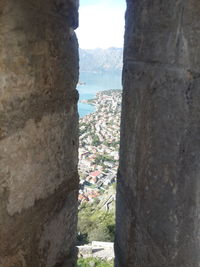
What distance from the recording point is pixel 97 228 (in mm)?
19984

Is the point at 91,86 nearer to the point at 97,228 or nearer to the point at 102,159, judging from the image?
the point at 102,159

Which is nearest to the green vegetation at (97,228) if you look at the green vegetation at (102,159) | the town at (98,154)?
the town at (98,154)

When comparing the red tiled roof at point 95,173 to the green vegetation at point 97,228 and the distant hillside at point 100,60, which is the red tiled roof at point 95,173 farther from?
the distant hillside at point 100,60

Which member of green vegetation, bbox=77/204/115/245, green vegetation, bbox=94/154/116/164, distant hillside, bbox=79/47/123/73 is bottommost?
green vegetation, bbox=94/154/116/164

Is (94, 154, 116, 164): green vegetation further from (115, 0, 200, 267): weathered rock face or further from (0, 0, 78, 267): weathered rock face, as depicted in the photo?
(115, 0, 200, 267): weathered rock face

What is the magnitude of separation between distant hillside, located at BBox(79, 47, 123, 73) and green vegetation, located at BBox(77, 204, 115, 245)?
118691 millimetres

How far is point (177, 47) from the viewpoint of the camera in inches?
41.6

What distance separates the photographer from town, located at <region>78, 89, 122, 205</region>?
34.2 metres

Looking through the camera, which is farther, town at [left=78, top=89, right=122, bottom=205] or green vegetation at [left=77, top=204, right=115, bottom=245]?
town at [left=78, top=89, right=122, bottom=205]

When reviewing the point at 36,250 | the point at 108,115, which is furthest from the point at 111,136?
the point at 36,250

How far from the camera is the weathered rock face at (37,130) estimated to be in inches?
42.6

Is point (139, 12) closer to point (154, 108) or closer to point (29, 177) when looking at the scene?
point (154, 108)

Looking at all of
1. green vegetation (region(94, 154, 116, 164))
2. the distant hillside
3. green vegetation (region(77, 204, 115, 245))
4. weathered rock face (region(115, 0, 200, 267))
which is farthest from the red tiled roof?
the distant hillside

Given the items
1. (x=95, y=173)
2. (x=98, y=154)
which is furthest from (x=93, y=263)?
(x=98, y=154)
